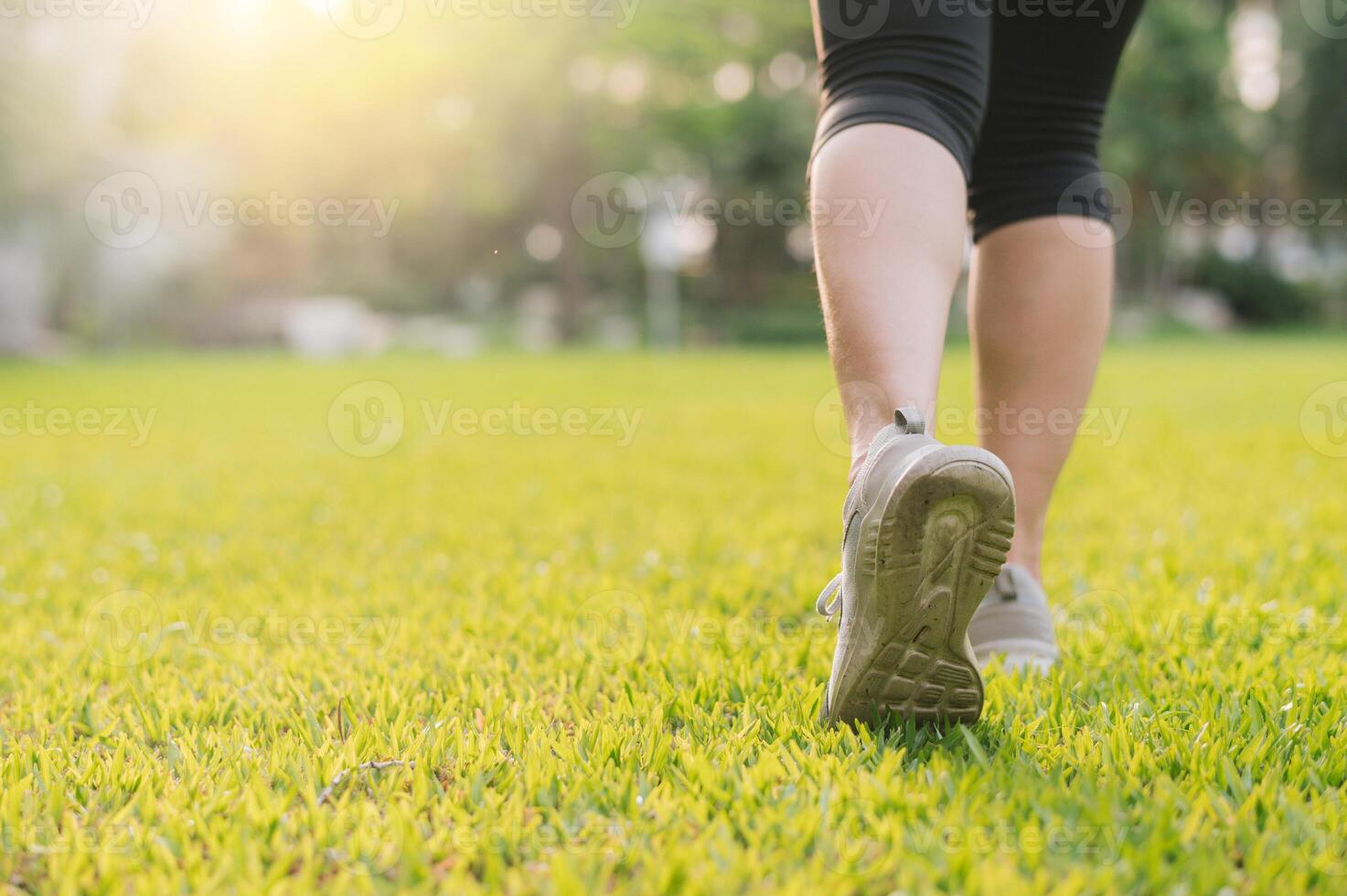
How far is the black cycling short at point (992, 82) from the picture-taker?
4.27ft

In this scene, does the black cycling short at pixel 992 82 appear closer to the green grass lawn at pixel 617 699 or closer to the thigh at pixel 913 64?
the thigh at pixel 913 64

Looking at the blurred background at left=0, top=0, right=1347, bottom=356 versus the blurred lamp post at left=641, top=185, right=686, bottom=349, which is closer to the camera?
the blurred background at left=0, top=0, right=1347, bottom=356

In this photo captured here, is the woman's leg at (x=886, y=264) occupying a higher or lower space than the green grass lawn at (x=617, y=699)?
higher

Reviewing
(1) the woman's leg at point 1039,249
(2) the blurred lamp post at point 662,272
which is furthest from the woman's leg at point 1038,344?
(2) the blurred lamp post at point 662,272

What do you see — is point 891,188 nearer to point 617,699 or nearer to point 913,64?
point 913,64

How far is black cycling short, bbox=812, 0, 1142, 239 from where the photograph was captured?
4.27 ft

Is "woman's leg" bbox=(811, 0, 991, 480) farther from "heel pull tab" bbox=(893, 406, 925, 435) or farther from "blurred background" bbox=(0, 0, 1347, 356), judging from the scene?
"blurred background" bbox=(0, 0, 1347, 356)

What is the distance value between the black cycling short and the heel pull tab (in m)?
0.37

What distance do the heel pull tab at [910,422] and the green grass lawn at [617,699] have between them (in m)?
0.35

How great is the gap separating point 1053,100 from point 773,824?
1146 millimetres

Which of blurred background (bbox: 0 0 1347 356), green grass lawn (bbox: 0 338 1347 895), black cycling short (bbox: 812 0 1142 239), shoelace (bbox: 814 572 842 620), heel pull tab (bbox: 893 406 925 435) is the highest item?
blurred background (bbox: 0 0 1347 356)

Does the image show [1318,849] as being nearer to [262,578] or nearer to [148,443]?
[262,578]

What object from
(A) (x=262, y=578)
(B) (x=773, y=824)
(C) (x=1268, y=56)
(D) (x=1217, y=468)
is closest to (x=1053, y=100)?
(B) (x=773, y=824)

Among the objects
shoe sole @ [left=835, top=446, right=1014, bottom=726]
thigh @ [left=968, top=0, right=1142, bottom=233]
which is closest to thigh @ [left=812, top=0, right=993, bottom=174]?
thigh @ [left=968, top=0, right=1142, bottom=233]
